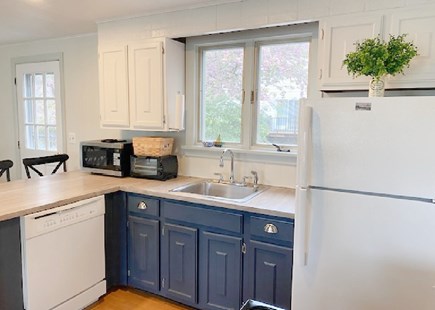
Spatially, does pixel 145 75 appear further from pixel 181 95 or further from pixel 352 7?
pixel 352 7

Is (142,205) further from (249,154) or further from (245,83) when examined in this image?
(245,83)

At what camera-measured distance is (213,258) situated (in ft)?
7.57

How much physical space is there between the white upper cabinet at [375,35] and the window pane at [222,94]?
2.75ft

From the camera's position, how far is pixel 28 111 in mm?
4246

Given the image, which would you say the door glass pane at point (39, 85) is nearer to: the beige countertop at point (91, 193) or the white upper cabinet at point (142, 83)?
the white upper cabinet at point (142, 83)

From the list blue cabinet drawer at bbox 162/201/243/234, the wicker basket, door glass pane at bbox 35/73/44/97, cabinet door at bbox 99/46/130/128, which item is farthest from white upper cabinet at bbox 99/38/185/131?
door glass pane at bbox 35/73/44/97

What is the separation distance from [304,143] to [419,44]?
3.04 ft

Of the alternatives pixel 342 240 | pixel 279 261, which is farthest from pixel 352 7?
pixel 279 261

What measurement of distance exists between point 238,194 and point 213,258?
1.94ft

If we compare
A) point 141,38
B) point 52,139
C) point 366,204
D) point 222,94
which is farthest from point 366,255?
point 52,139

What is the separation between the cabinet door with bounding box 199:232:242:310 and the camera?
2.23 metres

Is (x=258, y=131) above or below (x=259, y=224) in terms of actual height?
above

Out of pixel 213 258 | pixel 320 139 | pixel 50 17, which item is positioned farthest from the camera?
pixel 50 17

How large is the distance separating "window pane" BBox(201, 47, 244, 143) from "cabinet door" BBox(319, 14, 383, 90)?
2.69 ft
